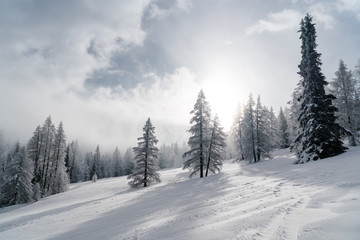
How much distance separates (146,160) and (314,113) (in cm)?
2332

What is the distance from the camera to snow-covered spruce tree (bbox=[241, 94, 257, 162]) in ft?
116

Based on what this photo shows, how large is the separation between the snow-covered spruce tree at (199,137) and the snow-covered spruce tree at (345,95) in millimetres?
20910

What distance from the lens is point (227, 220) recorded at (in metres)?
5.79

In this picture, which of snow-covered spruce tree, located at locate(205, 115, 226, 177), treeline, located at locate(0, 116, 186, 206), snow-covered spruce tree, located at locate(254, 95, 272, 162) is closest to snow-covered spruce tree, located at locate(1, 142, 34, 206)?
treeline, located at locate(0, 116, 186, 206)

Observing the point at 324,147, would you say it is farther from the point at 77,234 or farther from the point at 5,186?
the point at 5,186

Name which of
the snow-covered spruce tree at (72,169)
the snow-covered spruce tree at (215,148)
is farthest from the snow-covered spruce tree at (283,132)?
the snow-covered spruce tree at (72,169)

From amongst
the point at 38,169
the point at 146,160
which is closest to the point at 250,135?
the point at 146,160

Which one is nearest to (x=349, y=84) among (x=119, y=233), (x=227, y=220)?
(x=227, y=220)

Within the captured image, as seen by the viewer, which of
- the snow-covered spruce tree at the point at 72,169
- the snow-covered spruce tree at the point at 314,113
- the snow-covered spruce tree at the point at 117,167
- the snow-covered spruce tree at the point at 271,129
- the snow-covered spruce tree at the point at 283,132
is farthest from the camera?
the snow-covered spruce tree at the point at 117,167

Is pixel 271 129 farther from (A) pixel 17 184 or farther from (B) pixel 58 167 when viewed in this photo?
(A) pixel 17 184

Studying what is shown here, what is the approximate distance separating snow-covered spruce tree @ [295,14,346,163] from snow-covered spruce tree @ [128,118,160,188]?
66.3ft

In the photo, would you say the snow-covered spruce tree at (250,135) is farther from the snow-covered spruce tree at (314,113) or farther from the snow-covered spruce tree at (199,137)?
the snow-covered spruce tree at (314,113)

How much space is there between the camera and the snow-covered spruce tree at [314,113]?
56.3ft

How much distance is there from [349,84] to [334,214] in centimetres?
3391
